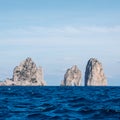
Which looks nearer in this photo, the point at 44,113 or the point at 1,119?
the point at 1,119

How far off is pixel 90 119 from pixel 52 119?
10.1 feet

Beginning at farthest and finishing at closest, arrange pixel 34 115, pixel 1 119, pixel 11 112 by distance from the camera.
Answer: pixel 11 112, pixel 34 115, pixel 1 119

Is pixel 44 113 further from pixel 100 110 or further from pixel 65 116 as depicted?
pixel 100 110

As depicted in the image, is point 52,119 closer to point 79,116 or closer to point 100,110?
point 79,116

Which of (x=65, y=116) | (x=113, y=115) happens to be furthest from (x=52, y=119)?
(x=113, y=115)

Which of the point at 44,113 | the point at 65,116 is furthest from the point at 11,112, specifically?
the point at 65,116

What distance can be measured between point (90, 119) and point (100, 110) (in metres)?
5.63

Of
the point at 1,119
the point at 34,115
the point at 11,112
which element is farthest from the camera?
the point at 11,112

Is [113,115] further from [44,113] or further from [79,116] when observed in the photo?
[44,113]

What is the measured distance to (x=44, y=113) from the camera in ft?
121

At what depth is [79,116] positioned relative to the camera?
35.2 meters

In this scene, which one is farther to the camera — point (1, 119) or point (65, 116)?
point (65, 116)

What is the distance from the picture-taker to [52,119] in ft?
109

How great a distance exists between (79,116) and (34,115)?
387cm
